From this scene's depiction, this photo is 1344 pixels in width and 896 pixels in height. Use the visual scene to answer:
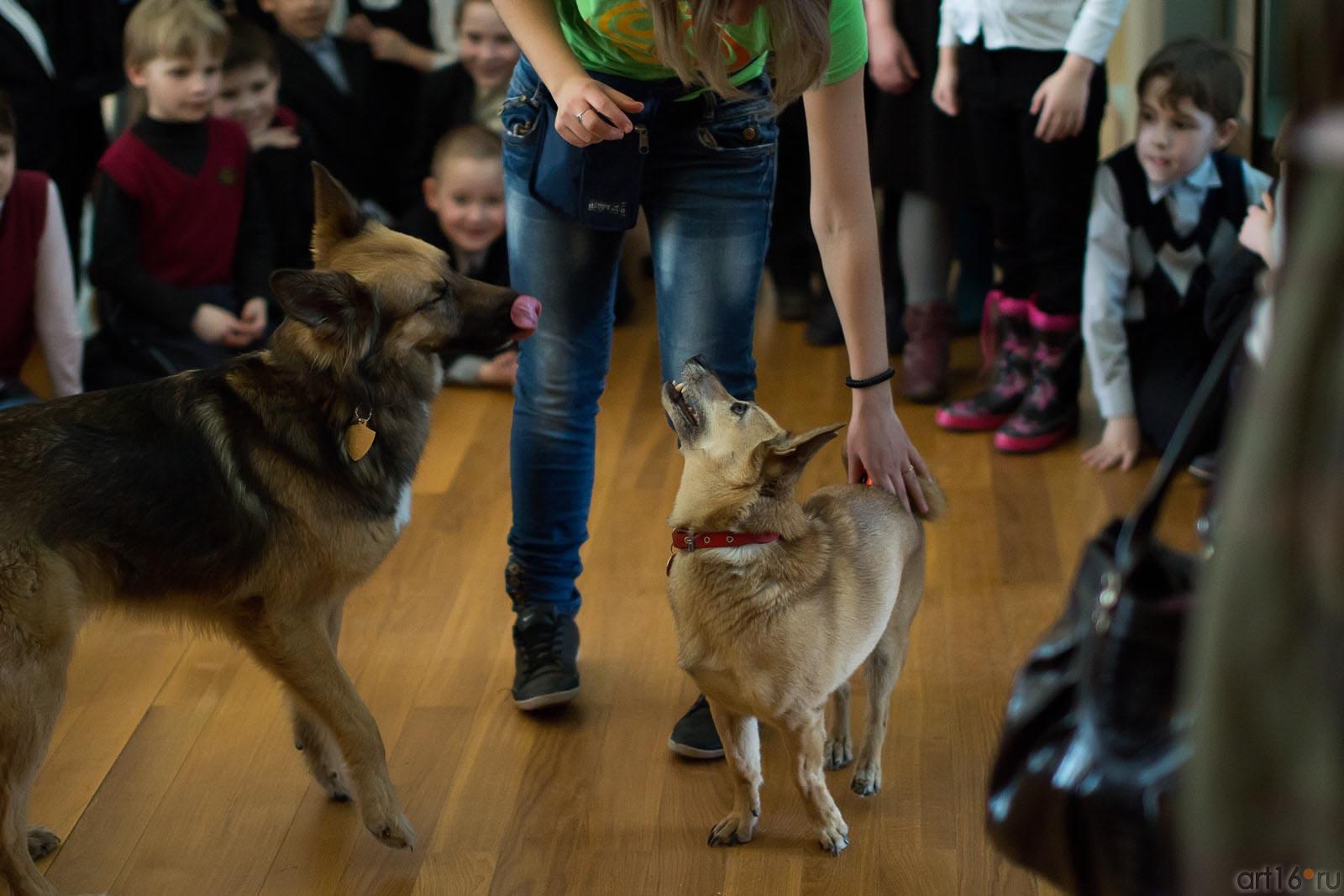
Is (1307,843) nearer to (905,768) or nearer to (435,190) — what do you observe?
(905,768)

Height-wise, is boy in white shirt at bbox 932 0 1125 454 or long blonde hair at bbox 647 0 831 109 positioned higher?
long blonde hair at bbox 647 0 831 109

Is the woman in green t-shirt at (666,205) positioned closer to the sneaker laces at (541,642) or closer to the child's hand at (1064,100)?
the sneaker laces at (541,642)

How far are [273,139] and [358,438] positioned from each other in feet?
6.89

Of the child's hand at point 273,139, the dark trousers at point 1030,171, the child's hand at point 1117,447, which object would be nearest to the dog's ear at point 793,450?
the child's hand at point 1117,447

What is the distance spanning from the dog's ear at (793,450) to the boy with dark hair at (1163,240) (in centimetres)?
151

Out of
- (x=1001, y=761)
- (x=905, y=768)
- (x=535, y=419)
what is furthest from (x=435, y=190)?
(x=1001, y=761)

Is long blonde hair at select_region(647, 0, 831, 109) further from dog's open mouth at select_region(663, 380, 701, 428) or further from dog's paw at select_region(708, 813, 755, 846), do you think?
dog's paw at select_region(708, 813, 755, 846)

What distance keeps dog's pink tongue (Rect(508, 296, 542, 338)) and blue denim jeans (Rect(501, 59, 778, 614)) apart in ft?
0.30

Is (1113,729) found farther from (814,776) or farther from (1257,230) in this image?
(1257,230)

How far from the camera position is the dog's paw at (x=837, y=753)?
2.04 metres

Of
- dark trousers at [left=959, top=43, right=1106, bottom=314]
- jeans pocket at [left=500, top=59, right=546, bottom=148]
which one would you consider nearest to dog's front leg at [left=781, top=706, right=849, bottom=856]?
jeans pocket at [left=500, top=59, right=546, bottom=148]

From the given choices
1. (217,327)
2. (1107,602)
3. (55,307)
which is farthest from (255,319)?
(1107,602)

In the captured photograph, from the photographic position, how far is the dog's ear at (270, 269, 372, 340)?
158 centimetres

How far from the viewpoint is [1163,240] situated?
302 cm
